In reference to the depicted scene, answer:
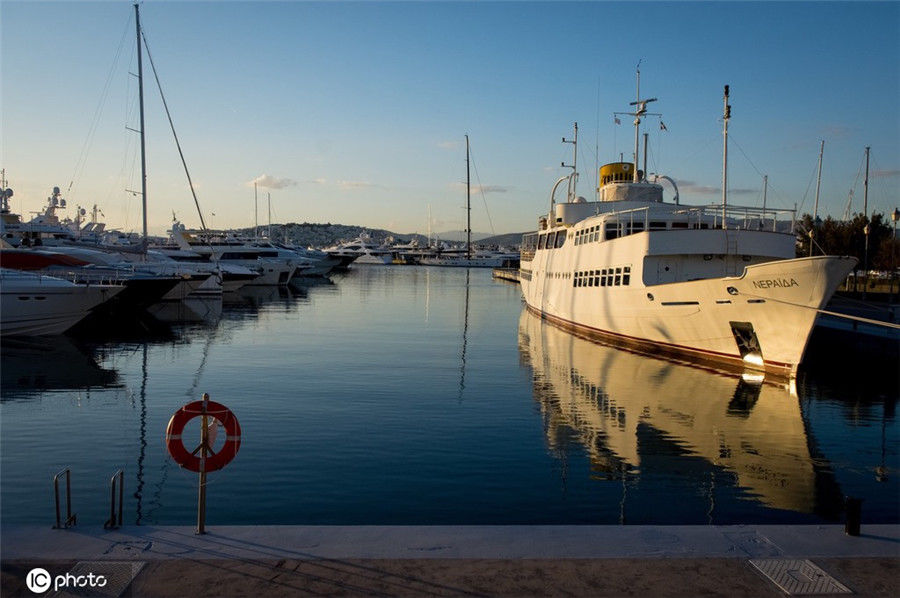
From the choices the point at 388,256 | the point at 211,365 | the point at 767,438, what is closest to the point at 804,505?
the point at 767,438

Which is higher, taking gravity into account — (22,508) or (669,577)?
(669,577)

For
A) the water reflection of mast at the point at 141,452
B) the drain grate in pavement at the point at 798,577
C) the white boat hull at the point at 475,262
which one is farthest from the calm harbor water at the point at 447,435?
the white boat hull at the point at 475,262

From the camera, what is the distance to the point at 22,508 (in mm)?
11242

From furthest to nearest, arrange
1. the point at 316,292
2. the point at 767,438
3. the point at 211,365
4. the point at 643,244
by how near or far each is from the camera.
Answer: the point at 316,292 < the point at 643,244 < the point at 211,365 < the point at 767,438

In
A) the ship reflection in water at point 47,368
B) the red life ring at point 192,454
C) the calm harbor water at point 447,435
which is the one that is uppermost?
the red life ring at point 192,454

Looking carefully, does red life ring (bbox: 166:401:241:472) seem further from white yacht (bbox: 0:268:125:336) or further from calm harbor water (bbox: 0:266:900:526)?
white yacht (bbox: 0:268:125:336)

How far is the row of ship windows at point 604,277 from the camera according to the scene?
99.6 feet

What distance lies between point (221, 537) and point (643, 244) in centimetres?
2398

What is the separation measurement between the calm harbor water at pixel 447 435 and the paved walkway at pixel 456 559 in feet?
10.2

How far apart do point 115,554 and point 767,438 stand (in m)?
14.4

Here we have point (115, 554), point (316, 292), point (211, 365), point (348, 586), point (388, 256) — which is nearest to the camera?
point (348, 586)

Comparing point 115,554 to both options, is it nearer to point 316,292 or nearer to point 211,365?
point 211,365

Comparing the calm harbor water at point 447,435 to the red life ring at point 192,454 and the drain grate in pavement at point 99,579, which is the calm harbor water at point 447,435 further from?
the drain grate in pavement at point 99,579

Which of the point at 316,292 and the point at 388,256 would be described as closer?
the point at 316,292
